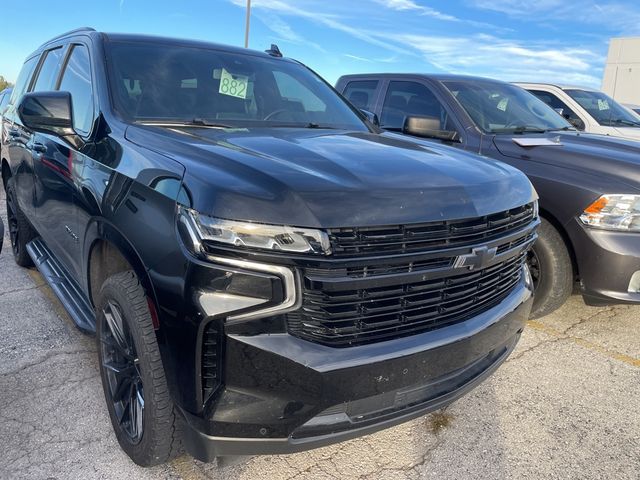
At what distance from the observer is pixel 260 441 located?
1.81m

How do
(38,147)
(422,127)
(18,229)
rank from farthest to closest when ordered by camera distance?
1. (18,229)
2. (422,127)
3. (38,147)

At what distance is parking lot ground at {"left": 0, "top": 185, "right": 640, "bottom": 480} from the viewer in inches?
92.5

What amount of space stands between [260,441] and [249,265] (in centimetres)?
61

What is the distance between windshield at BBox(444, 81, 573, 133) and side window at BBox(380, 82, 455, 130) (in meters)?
0.20

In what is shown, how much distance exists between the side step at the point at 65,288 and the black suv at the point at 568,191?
2.76m

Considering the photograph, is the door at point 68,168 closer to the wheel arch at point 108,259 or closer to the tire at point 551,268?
the wheel arch at point 108,259

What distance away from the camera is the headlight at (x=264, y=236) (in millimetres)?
1732

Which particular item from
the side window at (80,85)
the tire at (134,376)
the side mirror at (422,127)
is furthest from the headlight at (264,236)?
the side mirror at (422,127)

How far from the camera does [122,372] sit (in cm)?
232

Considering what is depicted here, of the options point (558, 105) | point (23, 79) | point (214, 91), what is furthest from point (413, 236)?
point (558, 105)

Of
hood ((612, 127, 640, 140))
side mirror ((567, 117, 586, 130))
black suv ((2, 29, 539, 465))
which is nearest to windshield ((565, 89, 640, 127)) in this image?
hood ((612, 127, 640, 140))

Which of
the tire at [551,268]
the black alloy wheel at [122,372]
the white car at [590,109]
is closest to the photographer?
the black alloy wheel at [122,372]

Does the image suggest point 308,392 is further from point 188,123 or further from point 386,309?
point 188,123

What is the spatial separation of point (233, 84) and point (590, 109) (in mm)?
6482
